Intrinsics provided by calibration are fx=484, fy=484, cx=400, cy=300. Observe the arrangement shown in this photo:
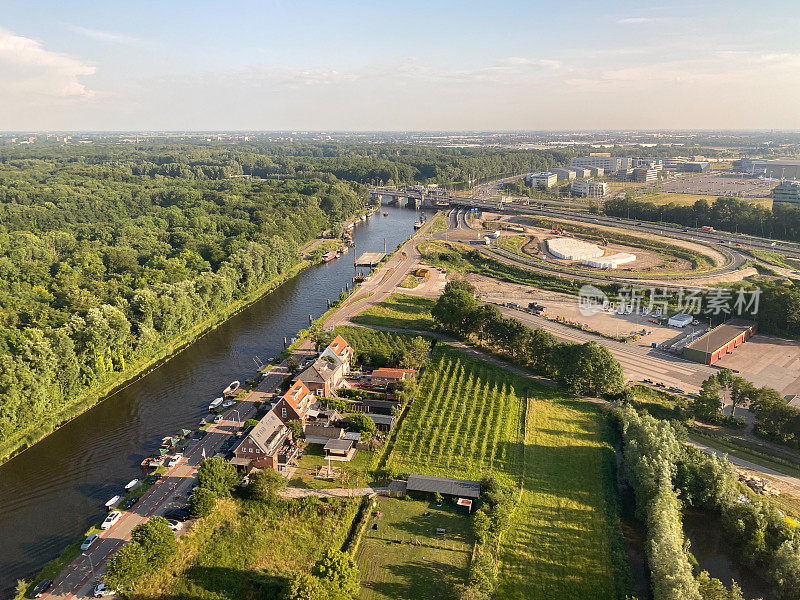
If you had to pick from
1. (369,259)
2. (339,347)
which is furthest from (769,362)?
(369,259)

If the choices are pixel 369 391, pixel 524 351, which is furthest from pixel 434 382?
pixel 524 351

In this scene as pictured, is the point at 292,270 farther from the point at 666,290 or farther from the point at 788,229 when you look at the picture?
the point at 788,229

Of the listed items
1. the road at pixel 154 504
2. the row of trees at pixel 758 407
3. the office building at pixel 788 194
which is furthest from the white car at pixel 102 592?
the office building at pixel 788 194

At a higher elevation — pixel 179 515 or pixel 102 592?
pixel 179 515

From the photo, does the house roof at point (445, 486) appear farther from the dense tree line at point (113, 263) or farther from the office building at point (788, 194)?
the office building at point (788, 194)

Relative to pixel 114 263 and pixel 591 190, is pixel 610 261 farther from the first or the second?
pixel 591 190
